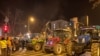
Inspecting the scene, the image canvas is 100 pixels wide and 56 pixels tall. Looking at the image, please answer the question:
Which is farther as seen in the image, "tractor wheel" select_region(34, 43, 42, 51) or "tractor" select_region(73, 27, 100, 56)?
"tractor wheel" select_region(34, 43, 42, 51)

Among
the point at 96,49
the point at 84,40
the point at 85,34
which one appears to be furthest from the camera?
the point at 85,34

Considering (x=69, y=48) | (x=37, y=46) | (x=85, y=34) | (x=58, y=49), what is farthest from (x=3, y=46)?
(x=37, y=46)

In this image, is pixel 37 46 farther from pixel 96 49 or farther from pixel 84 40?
pixel 96 49

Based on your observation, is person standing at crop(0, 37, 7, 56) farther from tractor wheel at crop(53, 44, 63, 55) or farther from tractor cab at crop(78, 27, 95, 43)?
tractor cab at crop(78, 27, 95, 43)

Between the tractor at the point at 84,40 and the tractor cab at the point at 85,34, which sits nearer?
the tractor at the point at 84,40

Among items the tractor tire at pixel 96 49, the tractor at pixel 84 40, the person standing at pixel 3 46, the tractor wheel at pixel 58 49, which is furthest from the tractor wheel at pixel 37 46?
the tractor tire at pixel 96 49

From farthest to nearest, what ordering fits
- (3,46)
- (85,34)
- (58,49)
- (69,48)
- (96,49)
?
(58,49), (85,34), (69,48), (3,46), (96,49)

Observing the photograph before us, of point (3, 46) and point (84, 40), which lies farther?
point (84, 40)

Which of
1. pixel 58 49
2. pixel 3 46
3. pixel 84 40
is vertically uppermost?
pixel 84 40

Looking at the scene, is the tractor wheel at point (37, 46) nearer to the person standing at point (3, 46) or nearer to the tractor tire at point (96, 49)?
the person standing at point (3, 46)

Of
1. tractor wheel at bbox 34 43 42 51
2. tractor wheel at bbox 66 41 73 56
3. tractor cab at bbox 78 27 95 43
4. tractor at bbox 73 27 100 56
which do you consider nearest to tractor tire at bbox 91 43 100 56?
tractor at bbox 73 27 100 56

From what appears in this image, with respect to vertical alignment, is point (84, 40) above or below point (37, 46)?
above

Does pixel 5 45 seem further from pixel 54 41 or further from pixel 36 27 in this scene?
pixel 36 27

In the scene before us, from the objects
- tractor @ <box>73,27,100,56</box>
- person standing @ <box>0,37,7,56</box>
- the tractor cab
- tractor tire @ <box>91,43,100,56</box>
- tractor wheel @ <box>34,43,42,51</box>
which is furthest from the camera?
tractor wheel @ <box>34,43,42,51</box>
